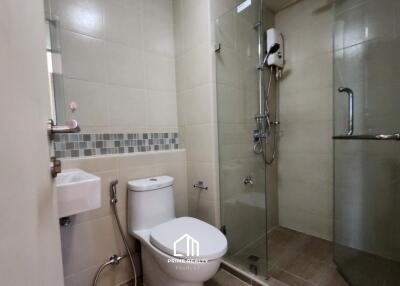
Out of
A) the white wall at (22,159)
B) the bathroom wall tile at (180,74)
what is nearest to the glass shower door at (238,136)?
the bathroom wall tile at (180,74)

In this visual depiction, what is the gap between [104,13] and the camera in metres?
1.37

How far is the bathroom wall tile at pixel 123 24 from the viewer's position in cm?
140

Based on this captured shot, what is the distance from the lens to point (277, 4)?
2000 millimetres

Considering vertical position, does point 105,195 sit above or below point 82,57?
below

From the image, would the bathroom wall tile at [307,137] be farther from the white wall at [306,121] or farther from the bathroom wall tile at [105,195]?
the bathroom wall tile at [105,195]

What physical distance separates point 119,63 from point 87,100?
0.36 metres

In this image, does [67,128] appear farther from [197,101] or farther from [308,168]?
[308,168]

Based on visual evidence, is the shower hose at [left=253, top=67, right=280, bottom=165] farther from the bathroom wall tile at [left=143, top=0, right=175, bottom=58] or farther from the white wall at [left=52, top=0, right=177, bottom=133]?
the bathroom wall tile at [left=143, top=0, right=175, bottom=58]

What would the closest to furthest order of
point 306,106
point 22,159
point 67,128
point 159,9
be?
point 22,159, point 67,128, point 159,9, point 306,106

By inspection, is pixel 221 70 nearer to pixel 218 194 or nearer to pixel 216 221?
pixel 218 194

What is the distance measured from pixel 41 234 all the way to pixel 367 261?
1.84 m

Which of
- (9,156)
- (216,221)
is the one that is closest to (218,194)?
(216,221)

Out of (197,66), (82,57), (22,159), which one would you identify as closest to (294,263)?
(197,66)
